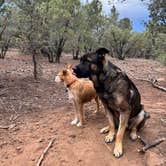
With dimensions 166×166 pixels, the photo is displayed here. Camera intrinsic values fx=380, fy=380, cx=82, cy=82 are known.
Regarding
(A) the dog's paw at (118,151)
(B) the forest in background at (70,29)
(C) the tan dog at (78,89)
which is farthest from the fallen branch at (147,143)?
(B) the forest in background at (70,29)

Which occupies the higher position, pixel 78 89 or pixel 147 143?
pixel 78 89

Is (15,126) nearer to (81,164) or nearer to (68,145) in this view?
(68,145)

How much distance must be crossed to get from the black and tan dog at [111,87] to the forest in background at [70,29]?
6253 mm

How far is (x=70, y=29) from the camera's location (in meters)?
20.7

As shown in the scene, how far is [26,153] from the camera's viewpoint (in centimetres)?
657

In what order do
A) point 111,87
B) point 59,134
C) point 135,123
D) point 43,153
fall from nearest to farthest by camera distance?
point 111,87 < point 43,153 < point 135,123 < point 59,134

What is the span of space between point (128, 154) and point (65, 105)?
11.0 ft

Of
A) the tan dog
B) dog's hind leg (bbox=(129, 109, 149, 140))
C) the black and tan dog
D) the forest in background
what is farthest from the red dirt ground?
the forest in background

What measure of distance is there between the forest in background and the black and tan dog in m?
6.25

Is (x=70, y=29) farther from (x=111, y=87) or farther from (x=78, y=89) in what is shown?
(x=111, y=87)

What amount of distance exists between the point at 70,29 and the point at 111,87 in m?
14.7

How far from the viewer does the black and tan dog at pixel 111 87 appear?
617cm

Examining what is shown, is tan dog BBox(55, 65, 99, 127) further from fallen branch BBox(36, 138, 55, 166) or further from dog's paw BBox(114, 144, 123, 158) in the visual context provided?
dog's paw BBox(114, 144, 123, 158)

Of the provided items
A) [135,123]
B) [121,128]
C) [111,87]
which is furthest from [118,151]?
[111,87]
